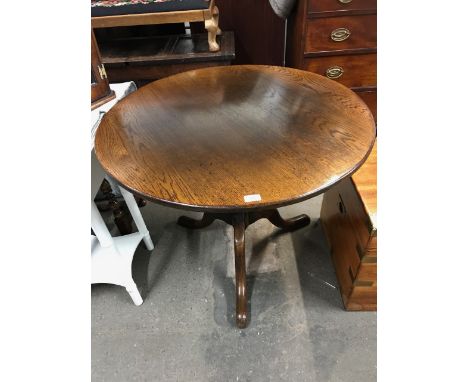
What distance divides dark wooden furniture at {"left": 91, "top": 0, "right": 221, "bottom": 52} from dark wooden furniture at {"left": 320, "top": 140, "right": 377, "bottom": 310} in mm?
1186

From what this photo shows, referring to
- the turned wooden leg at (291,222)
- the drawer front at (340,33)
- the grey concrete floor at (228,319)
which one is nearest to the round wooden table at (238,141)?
the grey concrete floor at (228,319)

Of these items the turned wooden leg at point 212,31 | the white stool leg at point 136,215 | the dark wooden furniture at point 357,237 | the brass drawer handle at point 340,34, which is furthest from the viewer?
the turned wooden leg at point 212,31

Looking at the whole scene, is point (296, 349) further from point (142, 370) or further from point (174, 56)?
point (174, 56)

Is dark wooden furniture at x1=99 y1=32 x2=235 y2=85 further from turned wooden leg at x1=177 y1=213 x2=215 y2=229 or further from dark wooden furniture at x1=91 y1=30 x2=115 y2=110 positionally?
turned wooden leg at x1=177 y1=213 x2=215 y2=229

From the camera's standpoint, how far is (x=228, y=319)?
1.25m

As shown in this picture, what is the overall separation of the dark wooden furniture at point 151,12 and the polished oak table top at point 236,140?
0.66m

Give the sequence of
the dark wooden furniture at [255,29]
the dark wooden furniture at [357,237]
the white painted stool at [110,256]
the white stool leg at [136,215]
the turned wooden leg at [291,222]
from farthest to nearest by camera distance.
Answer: the dark wooden furniture at [255,29] → the turned wooden leg at [291,222] → the white stool leg at [136,215] → the white painted stool at [110,256] → the dark wooden furniture at [357,237]

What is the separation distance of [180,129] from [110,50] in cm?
138

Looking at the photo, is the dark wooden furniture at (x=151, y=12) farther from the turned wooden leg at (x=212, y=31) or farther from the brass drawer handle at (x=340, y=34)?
the brass drawer handle at (x=340, y=34)

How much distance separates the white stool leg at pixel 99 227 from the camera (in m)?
1.10

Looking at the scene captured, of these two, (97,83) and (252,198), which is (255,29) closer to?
(97,83)

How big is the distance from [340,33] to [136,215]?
140 cm

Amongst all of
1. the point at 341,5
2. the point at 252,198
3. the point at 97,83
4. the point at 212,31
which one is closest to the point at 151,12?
the point at 212,31

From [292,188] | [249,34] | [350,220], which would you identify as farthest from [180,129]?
[249,34]
